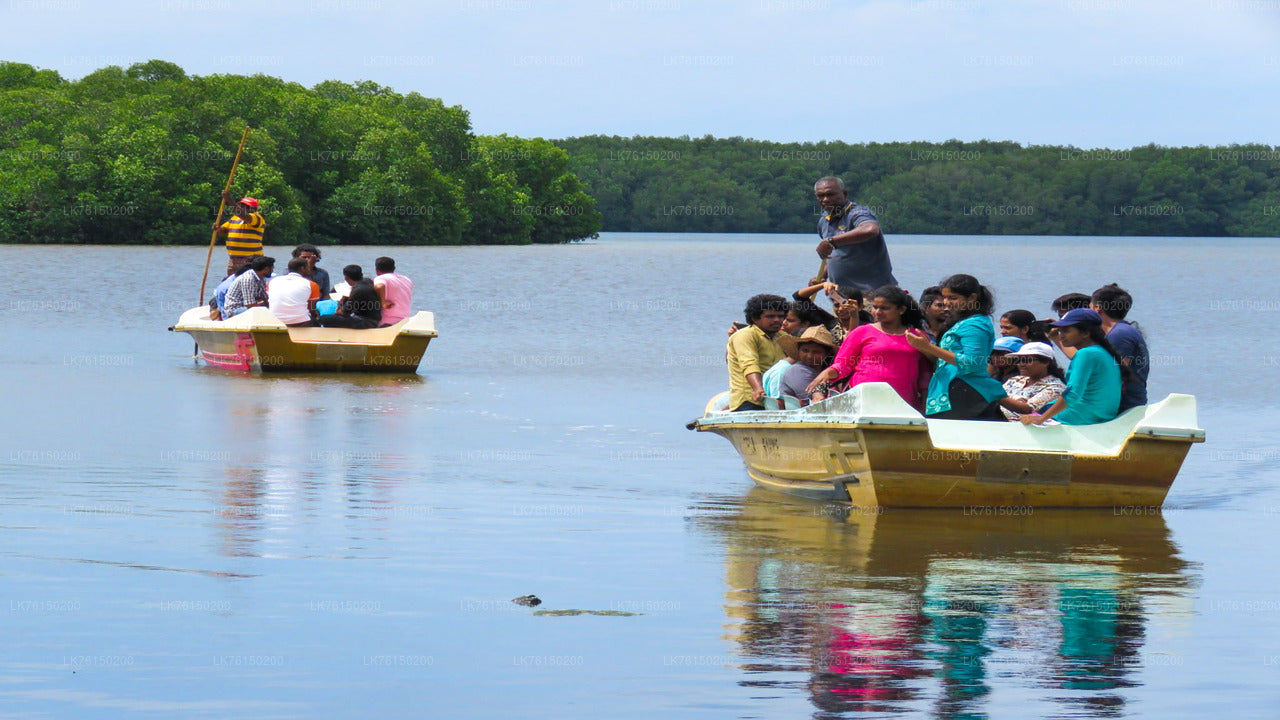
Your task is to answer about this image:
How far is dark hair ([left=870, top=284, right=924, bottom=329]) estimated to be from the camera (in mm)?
9945

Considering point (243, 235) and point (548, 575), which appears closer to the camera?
point (548, 575)

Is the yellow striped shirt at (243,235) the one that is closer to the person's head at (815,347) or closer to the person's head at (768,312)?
the person's head at (768,312)

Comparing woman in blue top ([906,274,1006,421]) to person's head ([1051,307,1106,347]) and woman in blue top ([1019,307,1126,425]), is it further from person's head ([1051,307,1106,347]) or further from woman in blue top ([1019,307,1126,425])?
person's head ([1051,307,1106,347])

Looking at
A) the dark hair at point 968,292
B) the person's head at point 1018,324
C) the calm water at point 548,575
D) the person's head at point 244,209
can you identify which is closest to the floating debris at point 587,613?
the calm water at point 548,575

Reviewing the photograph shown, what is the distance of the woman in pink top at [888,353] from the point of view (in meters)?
10.1

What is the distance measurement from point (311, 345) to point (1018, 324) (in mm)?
9643

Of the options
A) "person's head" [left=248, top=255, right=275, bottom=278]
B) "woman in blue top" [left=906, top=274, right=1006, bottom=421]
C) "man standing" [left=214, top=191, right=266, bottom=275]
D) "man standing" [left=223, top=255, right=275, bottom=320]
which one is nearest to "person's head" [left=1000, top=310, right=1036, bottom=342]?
"woman in blue top" [left=906, top=274, right=1006, bottom=421]

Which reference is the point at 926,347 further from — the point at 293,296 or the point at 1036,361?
the point at 293,296

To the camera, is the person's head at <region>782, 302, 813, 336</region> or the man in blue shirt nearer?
the man in blue shirt

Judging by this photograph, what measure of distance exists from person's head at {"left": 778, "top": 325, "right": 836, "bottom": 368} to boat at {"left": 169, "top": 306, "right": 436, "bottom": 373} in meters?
8.89

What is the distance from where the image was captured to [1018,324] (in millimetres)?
11609

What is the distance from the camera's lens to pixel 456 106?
99.0 meters

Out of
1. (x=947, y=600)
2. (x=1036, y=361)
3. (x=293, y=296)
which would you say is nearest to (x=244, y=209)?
(x=293, y=296)

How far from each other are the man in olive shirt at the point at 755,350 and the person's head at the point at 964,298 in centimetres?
134
